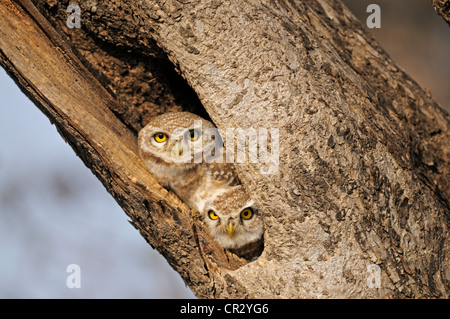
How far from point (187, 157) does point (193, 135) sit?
143 millimetres

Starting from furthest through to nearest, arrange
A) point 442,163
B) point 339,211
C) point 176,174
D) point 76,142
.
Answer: point 442,163
point 176,174
point 76,142
point 339,211

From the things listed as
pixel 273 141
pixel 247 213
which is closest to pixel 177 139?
pixel 247 213

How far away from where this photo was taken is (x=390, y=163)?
2.70 meters

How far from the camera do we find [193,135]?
125 inches

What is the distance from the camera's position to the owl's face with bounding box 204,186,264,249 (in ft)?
10.0

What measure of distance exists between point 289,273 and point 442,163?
57.1 inches

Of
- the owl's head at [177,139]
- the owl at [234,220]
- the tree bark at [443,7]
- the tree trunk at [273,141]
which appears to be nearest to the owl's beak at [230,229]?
the owl at [234,220]

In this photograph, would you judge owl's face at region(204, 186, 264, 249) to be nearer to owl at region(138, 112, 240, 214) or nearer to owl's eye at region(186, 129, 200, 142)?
owl at region(138, 112, 240, 214)

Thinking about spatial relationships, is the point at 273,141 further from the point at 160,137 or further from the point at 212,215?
the point at 160,137

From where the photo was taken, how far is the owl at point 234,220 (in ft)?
10.0

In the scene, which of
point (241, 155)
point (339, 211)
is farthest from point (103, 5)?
point (339, 211)

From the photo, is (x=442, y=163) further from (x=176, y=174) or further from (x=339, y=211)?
(x=176, y=174)

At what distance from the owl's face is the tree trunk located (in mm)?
114

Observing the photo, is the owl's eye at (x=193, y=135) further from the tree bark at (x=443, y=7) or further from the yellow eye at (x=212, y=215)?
the tree bark at (x=443, y=7)
